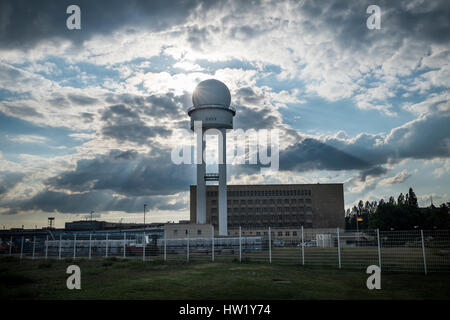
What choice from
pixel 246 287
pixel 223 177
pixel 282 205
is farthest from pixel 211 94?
pixel 246 287

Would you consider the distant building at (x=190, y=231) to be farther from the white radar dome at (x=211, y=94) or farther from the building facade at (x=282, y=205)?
the building facade at (x=282, y=205)

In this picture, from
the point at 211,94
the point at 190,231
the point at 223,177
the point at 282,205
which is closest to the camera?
the point at 211,94

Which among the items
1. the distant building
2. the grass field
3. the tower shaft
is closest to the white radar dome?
the tower shaft

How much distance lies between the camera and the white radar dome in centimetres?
7125

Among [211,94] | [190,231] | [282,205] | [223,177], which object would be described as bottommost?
[190,231]

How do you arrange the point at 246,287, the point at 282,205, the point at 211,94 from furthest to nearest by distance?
the point at 282,205, the point at 211,94, the point at 246,287

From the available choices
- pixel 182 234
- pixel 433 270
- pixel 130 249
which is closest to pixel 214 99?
pixel 182 234

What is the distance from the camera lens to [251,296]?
42.6 ft

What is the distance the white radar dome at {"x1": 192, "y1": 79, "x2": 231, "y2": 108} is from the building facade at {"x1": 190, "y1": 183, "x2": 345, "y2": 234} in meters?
44.5

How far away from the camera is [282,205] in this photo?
11262 cm

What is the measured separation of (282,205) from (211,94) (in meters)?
53.6

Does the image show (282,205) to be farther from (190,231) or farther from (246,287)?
(246,287)

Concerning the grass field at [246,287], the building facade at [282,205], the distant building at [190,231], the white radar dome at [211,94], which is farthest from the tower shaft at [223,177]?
the grass field at [246,287]
